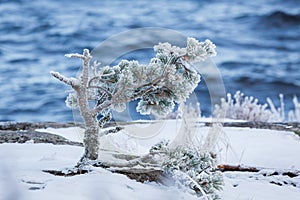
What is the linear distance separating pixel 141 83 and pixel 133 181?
1.28 feet

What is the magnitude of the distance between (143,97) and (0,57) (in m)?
9.03

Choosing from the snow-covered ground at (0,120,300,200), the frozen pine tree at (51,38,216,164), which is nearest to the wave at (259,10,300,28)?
the snow-covered ground at (0,120,300,200)

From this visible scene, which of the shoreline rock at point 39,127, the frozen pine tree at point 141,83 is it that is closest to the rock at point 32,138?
the shoreline rock at point 39,127

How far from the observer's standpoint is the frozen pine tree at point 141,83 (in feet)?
8.21

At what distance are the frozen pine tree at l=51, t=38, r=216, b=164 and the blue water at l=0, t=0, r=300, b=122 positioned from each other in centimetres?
615

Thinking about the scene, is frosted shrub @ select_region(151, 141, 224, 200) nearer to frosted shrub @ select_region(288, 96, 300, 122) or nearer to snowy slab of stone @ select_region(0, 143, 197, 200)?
snowy slab of stone @ select_region(0, 143, 197, 200)

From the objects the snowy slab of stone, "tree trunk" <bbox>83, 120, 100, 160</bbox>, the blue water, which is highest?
the blue water

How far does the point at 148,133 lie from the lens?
3.93m

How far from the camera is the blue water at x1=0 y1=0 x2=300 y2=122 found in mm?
9914

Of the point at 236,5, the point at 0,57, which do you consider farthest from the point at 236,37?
the point at 0,57

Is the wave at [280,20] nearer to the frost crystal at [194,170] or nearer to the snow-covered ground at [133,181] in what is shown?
the snow-covered ground at [133,181]

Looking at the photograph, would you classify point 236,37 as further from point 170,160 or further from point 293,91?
point 170,160

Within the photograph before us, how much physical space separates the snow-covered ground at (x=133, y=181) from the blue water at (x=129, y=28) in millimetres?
5176

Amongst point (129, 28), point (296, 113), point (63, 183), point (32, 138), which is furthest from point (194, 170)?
point (129, 28)
